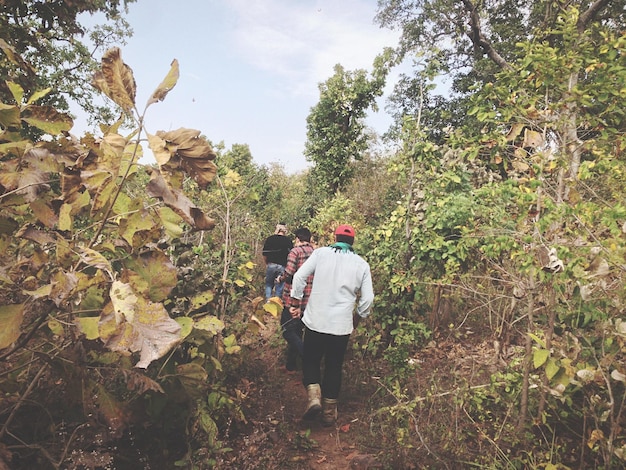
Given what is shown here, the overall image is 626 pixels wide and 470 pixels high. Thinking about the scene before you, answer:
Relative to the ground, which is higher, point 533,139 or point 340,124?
point 340,124

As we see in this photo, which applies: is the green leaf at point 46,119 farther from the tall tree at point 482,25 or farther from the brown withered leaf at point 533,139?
the tall tree at point 482,25

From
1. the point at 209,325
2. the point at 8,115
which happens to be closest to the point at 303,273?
the point at 209,325

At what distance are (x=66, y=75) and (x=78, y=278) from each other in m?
16.9

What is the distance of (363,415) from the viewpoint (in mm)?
3781

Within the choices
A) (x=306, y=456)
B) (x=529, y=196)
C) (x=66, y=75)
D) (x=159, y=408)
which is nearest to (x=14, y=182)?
(x=159, y=408)

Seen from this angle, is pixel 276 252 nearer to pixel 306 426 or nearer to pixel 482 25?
pixel 306 426

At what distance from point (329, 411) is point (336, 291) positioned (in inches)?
44.6

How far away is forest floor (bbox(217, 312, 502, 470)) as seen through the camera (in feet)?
9.55

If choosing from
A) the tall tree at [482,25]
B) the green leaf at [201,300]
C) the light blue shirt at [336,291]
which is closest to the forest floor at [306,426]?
the light blue shirt at [336,291]

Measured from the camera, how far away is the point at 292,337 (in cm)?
478

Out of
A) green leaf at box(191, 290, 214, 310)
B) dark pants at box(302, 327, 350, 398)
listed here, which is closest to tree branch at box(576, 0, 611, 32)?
dark pants at box(302, 327, 350, 398)

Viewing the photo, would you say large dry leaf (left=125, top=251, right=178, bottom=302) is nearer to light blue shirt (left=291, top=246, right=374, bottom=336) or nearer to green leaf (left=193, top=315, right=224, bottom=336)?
green leaf (left=193, top=315, right=224, bottom=336)

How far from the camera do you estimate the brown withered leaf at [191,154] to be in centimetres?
117

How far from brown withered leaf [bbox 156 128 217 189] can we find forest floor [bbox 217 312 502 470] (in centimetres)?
211
